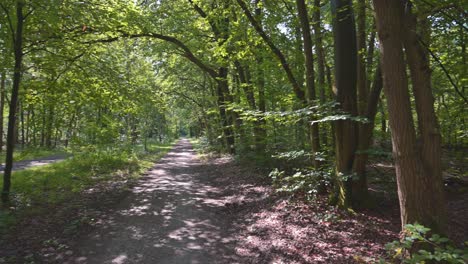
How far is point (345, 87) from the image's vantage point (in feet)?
20.8

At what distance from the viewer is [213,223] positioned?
22.5 ft

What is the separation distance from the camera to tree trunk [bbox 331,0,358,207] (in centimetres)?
633

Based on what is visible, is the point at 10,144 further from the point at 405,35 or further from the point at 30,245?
the point at 405,35

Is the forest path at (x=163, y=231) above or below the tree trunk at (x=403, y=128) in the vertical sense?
below

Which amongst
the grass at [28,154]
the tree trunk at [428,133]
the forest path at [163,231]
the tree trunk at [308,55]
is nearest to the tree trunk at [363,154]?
the tree trunk at [308,55]

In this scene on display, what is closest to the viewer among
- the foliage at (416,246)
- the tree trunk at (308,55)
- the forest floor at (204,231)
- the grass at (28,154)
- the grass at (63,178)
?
the foliage at (416,246)

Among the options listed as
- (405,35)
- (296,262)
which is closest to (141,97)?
(296,262)

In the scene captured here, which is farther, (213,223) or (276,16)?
(276,16)

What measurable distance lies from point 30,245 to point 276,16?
8915 millimetres

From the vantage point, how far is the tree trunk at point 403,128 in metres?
3.61

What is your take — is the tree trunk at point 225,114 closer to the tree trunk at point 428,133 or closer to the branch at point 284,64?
the branch at point 284,64

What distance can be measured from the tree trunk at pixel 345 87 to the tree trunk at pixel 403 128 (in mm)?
2621

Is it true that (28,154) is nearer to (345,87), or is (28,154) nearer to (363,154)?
(345,87)

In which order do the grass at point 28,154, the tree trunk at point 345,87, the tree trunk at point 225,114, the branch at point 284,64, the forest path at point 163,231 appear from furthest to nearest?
the tree trunk at point 225,114 < the grass at point 28,154 < the branch at point 284,64 < the tree trunk at point 345,87 < the forest path at point 163,231
